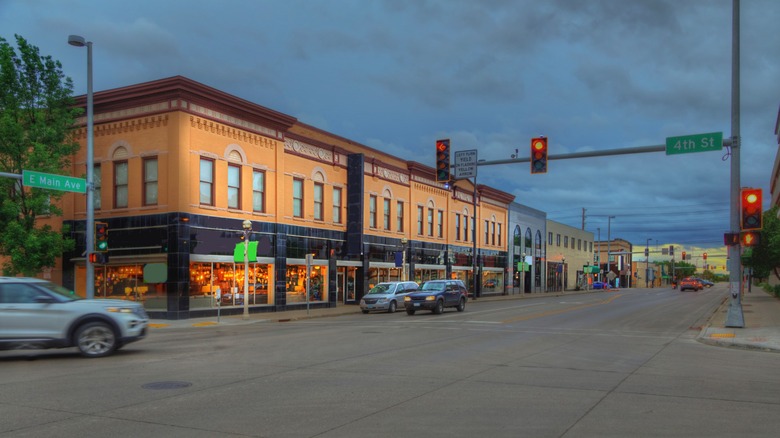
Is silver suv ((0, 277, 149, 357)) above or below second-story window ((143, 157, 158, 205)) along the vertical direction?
below

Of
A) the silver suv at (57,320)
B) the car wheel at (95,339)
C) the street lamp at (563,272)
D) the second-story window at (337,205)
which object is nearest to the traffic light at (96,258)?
the silver suv at (57,320)

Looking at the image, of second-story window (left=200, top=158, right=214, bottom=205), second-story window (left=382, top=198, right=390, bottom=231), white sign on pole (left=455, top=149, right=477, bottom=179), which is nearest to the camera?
white sign on pole (left=455, top=149, right=477, bottom=179)

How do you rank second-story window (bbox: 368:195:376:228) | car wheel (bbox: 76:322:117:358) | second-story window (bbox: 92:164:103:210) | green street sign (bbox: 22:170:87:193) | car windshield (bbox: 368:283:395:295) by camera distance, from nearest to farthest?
1. car wheel (bbox: 76:322:117:358)
2. green street sign (bbox: 22:170:87:193)
3. second-story window (bbox: 92:164:103:210)
4. car windshield (bbox: 368:283:395:295)
5. second-story window (bbox: 368:195:376:228)

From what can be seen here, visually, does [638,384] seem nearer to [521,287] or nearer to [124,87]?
[124,87]

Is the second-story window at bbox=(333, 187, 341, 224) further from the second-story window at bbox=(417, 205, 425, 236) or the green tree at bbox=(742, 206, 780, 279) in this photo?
the green tree at bbox=(742, 206, 780, 279)

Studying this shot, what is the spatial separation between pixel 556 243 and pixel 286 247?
52.7 meters

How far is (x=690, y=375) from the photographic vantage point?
1136 centimetres

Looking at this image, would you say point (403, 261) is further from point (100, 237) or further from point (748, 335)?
point (748, 335)

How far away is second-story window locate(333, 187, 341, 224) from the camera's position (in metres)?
37.4

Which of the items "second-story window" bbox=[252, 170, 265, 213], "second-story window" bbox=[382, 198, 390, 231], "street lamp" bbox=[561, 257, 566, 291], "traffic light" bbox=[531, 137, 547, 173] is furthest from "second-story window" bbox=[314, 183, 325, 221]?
"street lamp" bbox=[561, 257, 566, 291]

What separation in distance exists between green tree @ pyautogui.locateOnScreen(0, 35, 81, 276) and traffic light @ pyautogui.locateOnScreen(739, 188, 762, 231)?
24.2m

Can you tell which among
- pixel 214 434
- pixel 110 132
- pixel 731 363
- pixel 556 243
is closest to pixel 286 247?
pixel 110 132

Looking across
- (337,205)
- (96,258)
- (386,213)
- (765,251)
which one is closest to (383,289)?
(337,205)

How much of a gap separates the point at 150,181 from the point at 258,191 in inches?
208
